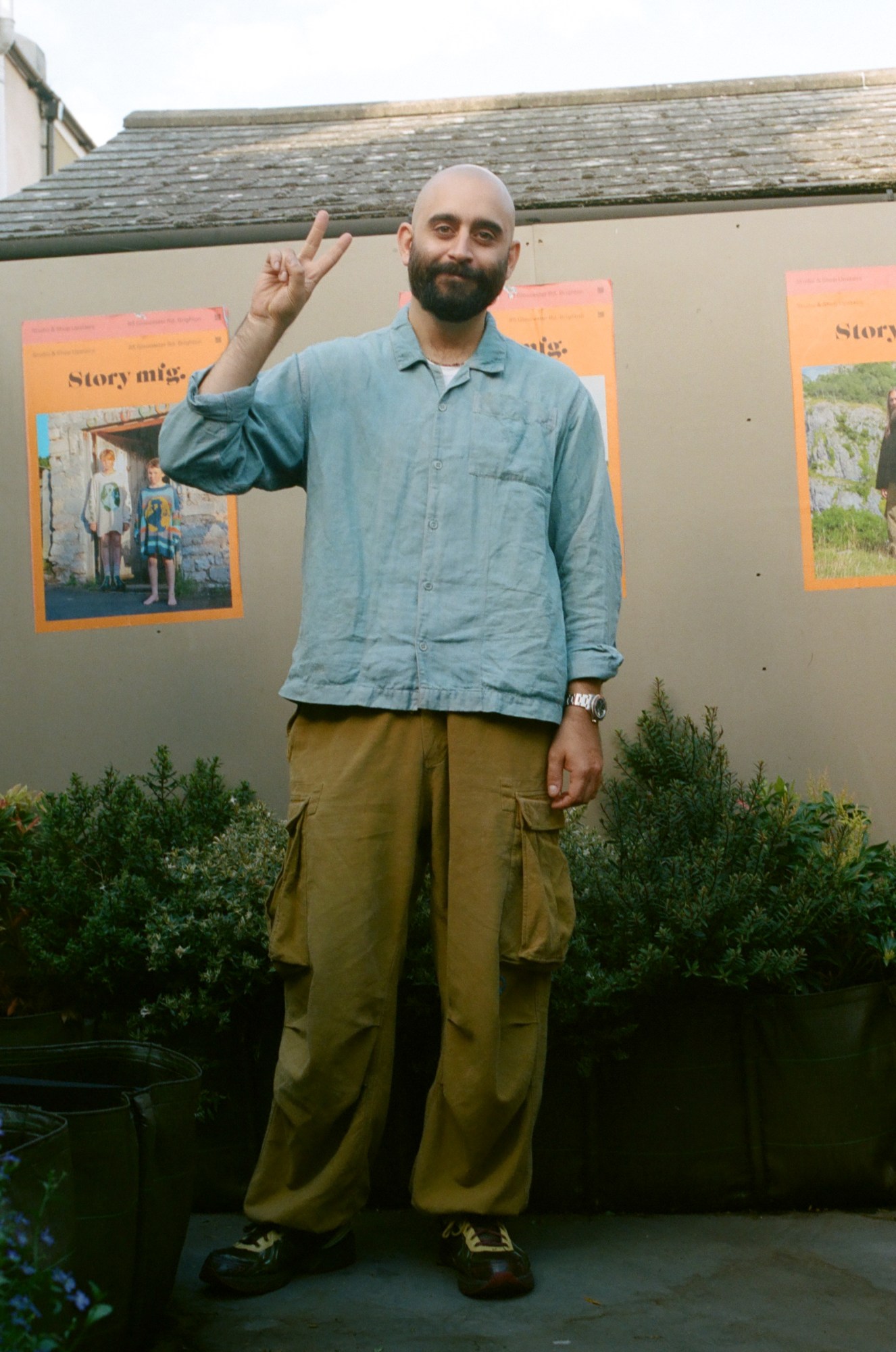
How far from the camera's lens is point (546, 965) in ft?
8.01

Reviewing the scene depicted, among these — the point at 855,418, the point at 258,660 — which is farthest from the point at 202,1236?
the point at 855,418

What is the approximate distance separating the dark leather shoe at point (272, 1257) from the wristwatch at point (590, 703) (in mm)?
1155

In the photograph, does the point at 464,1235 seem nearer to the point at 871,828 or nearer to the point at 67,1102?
the point at 67,1102

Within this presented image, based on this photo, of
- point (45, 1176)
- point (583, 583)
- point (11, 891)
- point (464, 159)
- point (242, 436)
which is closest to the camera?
point (45, 1176)

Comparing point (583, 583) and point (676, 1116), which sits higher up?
point (583, 583)

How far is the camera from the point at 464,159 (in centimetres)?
461

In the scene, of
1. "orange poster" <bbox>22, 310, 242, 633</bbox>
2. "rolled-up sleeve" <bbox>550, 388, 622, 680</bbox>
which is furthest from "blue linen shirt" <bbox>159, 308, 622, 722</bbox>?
"orange poster" <bbox>22, 310, 242, 633</bbox>

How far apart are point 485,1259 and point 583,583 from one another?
1.37 meters

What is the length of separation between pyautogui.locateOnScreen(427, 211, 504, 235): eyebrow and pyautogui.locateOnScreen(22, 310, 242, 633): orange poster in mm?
1718

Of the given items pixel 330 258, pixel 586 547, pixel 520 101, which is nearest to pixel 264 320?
pixel 330 258

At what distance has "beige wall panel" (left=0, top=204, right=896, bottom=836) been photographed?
13.0 feet

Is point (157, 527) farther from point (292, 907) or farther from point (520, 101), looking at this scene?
point (520, 101)

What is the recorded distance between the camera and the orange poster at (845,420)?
3986mm

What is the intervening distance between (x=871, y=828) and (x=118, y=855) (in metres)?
2.33
